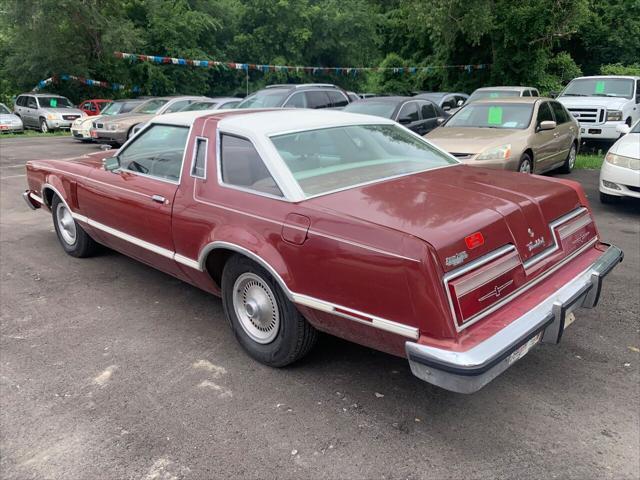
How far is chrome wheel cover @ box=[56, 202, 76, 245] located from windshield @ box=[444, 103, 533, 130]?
20.6 ft

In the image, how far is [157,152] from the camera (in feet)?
14.8

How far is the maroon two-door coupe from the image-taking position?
2.64 m

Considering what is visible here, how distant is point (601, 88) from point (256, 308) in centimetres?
1369

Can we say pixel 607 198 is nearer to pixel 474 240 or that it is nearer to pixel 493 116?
pixel 493 116

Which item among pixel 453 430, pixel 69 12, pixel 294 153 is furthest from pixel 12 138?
pixel 453 430

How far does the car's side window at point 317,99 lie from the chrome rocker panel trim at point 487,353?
1138 cm

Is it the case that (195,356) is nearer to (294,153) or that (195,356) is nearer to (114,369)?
(114,369)

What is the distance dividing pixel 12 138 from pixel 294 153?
62.5ft

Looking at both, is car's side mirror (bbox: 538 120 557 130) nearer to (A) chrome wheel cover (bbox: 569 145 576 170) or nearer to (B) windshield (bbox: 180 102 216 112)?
(A) chrome wheel cover (bbox: 569 145 576 170)

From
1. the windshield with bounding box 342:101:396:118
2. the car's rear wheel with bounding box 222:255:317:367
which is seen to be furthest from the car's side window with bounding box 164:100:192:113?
the car's rear wheel with bounding box 222:255:317:367

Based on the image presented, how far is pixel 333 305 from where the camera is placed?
290 centimetres

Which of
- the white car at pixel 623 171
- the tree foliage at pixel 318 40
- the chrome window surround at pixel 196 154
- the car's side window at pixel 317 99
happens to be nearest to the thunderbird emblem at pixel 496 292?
the chrome window surround at pixel 196 154

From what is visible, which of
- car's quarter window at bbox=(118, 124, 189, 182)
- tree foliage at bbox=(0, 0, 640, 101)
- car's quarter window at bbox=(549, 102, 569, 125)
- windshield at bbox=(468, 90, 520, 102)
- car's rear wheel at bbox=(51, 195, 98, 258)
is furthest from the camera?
tree foliage at bbox=(0, 0, 640, 101)

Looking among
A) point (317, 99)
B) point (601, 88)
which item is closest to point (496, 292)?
point (317, 99)
